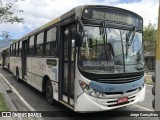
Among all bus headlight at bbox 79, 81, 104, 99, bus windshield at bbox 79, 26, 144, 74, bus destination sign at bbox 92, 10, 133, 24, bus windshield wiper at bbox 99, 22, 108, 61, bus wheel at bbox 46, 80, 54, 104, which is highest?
bus destination sign at bbox 92, 10, 133, 24

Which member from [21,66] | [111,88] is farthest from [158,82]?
[21,66]

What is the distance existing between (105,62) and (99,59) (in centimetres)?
18

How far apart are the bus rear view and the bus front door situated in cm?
62

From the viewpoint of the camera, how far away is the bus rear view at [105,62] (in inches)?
282

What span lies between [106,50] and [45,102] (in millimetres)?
4511

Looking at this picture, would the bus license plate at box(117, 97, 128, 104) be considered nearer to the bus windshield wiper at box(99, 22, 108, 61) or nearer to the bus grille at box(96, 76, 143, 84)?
the bus grille at box(96, 76, 143, 84)

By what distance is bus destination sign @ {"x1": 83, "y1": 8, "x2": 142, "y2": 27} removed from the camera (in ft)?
24.4

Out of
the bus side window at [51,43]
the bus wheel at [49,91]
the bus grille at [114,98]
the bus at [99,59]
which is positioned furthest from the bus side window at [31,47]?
the bus grille at [114,98]

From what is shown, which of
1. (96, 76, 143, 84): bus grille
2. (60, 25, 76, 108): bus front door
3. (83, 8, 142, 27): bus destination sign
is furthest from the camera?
(60, 25, 76, 108): bus front door

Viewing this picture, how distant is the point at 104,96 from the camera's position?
7227 mm

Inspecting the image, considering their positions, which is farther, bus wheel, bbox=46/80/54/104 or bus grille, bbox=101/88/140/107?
bus wheel, bbox=46/80/54/104

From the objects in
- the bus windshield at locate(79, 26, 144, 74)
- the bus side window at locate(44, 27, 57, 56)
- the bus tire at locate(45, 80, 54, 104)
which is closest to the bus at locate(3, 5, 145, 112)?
the bus windshield at locate(79, 26, 144, 74)

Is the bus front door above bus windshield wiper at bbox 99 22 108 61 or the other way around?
the other way around

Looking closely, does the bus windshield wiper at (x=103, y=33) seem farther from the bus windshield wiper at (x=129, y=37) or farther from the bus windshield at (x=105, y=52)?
the bus windshield wiper at (x=129, y=37)
